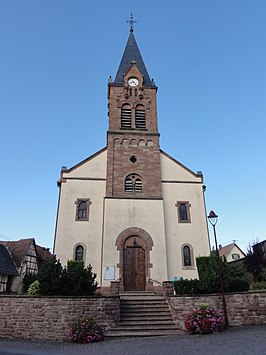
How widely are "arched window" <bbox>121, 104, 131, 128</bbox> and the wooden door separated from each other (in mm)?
8845

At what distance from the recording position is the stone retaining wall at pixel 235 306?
10.9 metres

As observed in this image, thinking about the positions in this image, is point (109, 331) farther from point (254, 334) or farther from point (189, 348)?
point (254, 334)

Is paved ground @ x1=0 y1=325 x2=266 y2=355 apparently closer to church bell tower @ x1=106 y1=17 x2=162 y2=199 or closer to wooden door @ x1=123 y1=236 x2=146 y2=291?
wooden door @ x1=123 y1=236 x2=146 y2=291

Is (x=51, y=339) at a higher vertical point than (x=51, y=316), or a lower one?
lower

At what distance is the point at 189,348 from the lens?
782 cm

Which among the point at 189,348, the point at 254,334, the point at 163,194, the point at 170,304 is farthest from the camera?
the point at 163,194

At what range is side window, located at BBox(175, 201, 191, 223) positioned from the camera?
19105 mm

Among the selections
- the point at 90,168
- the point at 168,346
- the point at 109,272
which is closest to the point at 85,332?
the point at 168,346

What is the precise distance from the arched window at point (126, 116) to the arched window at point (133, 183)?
434 cm

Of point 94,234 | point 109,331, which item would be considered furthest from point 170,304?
point 94,234

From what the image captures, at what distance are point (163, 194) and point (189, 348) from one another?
1239cm

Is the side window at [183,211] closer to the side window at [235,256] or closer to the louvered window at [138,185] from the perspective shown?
the louvered window at [138,185]

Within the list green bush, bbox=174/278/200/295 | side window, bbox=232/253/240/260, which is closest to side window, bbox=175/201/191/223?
green bush, bbox=174/278/200/295

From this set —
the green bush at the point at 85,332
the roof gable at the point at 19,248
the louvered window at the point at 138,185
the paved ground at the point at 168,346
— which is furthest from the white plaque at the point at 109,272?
the roof gable at the point at 19,248
